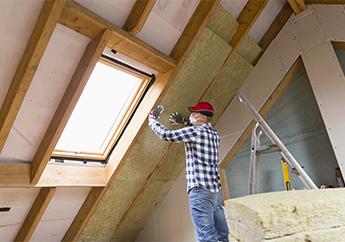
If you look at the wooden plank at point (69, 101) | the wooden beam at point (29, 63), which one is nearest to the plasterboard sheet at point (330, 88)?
the wooden plank at point (69, 101)

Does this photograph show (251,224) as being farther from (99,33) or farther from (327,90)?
(327,90)

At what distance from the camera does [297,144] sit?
279 cm

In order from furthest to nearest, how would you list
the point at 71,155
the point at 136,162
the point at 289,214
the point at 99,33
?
the point at 136,162 < the point at 71,155 < the point at 99,33 < the point at 289,214

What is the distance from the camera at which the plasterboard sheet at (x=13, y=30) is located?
1476 mm

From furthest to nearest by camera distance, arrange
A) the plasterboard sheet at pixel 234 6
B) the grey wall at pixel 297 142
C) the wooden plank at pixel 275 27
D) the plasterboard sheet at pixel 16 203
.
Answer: the wooden plank at pixel 275 27 < the grey wall at pixel 297 142 < the plasterboard sheet at pixel 234 6 < the plasterboard sheet at pixel 16 203

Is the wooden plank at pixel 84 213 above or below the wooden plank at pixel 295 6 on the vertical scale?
below

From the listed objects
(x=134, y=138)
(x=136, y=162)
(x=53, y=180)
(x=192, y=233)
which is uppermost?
(x=134, y=138)

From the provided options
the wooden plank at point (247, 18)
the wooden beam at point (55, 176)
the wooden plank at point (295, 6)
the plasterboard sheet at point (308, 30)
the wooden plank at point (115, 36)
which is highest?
the wooden plank at point (295, 6)

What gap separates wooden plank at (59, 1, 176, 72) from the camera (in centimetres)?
164

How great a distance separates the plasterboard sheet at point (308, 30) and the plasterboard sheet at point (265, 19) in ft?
0.73

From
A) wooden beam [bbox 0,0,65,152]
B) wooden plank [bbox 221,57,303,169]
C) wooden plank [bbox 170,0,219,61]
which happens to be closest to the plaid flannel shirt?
wooden plank [bbox 170,0,219,61]

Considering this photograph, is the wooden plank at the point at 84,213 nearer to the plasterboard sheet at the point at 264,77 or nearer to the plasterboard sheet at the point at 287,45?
the plasterboard sheet at the point at 264,77

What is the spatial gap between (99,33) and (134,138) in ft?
3.41

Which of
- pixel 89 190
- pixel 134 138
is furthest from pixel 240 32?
pixel 89 190
